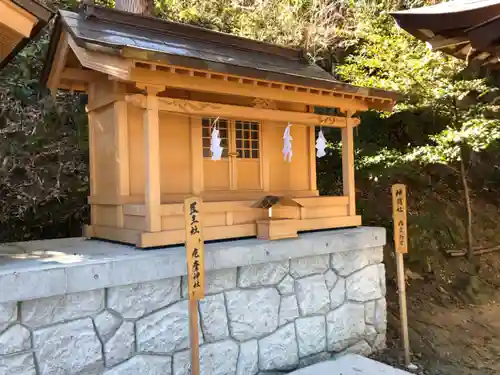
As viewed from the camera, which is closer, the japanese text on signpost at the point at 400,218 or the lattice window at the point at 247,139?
the japanese text on signpost at the point at 400,218

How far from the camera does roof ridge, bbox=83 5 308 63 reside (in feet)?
19.4

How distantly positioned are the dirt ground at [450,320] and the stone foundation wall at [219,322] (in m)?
0.80

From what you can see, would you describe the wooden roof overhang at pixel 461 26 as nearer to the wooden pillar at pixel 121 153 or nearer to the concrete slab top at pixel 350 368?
the wooden pillar at pixel 121 153

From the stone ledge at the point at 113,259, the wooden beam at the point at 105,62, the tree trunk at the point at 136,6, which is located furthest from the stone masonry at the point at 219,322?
the tree trunk at the point at 136,6

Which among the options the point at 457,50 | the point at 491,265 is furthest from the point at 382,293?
the point at 491,265

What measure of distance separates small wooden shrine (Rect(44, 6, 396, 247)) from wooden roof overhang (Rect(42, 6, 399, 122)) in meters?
0.02

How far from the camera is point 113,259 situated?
414 centimetres

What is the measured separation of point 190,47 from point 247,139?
5.14 ft

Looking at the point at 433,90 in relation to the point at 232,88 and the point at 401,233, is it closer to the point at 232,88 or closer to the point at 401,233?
the point at 401,233

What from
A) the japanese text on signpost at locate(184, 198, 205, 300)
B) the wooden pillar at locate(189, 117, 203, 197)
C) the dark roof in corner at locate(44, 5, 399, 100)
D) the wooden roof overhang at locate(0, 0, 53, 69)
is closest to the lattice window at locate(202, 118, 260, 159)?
the wooden pillar at locate(189, 117, 203, 197)

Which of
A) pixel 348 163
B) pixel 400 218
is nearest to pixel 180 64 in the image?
pixel 348 163

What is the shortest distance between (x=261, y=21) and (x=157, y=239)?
854cm

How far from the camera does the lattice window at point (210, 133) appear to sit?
6.24 m

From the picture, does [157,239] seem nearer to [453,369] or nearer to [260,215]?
[260,215]
